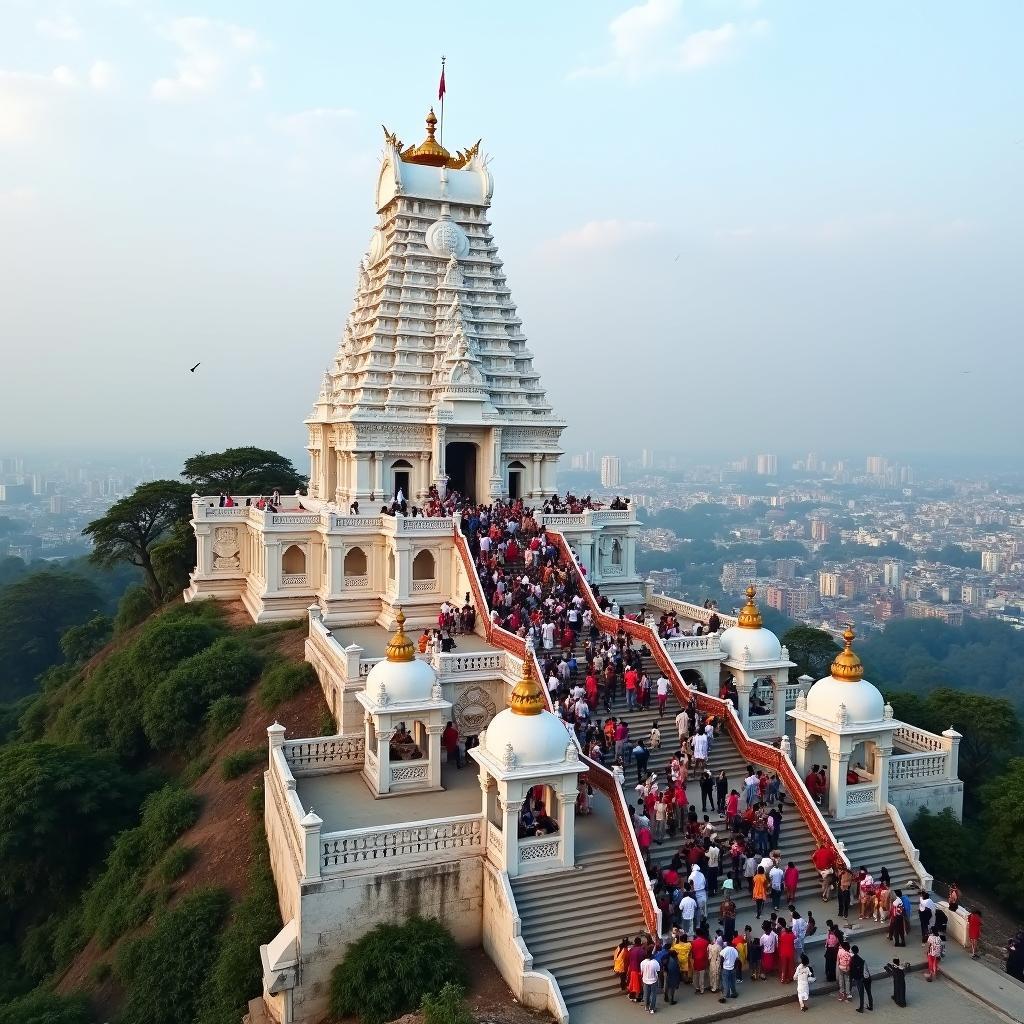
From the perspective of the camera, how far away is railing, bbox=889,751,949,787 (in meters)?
19.9

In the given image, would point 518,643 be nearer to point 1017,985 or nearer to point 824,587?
point 1017,985

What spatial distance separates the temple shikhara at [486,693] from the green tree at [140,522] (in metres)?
10.1

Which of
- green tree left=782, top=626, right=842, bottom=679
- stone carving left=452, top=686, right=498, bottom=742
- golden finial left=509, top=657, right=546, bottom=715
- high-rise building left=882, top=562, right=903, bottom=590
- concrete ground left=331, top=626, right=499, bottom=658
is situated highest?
golden finial left=509, top=657, right=546, bottom=715

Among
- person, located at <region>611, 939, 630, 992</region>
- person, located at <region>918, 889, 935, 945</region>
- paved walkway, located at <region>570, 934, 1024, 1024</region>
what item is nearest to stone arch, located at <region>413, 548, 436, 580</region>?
paved walkway, located at <region>570, 934, 1024, 1024</region>

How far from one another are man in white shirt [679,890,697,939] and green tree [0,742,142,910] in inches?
614

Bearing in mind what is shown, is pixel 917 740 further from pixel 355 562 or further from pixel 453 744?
pixel 355 562

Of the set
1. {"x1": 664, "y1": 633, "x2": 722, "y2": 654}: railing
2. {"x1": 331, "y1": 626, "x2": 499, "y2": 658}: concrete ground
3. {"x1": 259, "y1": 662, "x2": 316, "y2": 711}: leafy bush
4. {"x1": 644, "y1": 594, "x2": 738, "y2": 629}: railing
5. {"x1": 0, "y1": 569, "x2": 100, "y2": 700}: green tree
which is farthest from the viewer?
{"x1": 0, "y1": 569, "x2": 100, "y2": 700}: green tree

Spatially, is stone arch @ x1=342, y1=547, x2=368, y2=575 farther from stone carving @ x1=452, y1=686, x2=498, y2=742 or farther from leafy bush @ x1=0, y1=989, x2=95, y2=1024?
leafy bush @ x1=0, y1=989, x2=95, y2=1024

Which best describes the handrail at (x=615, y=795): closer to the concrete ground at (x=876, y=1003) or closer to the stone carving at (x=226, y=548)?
the concrete ground at (x=876, y=1003)

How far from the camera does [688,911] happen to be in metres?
14.5

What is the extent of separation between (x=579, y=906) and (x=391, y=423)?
2099cm

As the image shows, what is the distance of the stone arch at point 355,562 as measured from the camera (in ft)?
98.7

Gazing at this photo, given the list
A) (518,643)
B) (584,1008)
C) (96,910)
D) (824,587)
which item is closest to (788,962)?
(584,1008)

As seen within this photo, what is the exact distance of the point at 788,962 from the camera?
47.2 ft
